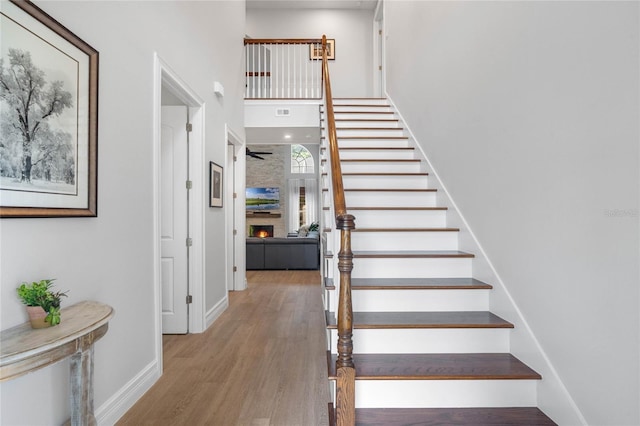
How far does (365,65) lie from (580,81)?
7.10 meters

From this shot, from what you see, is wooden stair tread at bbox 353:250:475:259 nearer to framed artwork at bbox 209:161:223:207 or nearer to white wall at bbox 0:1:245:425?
white wall at bbox 0:1:245:425

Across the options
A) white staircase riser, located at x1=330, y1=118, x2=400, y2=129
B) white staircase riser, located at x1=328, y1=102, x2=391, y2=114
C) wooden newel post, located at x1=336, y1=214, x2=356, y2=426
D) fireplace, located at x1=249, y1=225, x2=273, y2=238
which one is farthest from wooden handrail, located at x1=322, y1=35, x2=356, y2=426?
fireplace, located at x1=249, y1=225, x2=273, y2=238

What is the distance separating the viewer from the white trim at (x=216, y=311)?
143 inches

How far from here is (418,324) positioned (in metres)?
2.03

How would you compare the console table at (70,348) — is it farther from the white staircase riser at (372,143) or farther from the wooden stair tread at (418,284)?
the white staircase riser at (372,143)

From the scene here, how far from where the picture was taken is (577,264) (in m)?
1.52

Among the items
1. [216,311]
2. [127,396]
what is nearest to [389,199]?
[216,311]

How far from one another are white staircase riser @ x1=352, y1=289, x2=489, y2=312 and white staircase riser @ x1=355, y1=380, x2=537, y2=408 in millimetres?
565

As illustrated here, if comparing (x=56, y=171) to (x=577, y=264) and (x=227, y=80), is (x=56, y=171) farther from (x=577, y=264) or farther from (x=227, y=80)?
(x=227, y=80)

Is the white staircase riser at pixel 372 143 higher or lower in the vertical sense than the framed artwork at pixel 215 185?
higher

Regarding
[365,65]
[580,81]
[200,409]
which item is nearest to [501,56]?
[580,81]

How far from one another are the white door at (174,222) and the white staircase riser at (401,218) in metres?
1.74

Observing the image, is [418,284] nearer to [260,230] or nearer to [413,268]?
[413,268]

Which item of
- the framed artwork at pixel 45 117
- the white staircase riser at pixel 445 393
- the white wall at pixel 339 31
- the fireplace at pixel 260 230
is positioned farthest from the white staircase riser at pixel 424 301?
the fireplace at pixel 260 230
